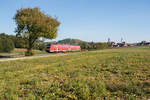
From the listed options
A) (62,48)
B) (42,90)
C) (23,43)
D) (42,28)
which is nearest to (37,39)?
(23,43)

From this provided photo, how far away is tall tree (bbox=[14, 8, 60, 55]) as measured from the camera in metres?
24.6

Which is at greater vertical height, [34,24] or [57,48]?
[34,24]

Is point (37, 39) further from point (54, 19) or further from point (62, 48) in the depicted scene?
point (62, 48)

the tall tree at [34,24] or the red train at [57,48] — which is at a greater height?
the tall tree at [34,24]

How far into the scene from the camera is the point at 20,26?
2591 centimetres

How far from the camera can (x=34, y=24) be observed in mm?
24953

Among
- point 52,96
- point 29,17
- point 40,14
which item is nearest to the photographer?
point 52,96

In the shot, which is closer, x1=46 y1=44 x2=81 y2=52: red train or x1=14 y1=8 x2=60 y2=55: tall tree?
x1=14 y1=8 x2=60 y2=55: tall tree

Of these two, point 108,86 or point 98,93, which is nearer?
point 98,93

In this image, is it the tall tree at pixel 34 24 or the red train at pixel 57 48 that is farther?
the red train at pixel 57 48

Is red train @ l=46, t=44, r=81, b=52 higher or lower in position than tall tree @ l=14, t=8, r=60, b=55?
lower

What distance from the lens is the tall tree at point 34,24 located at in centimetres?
2462

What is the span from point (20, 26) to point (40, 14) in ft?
14.9

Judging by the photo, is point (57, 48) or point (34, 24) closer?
point (34, 24)
